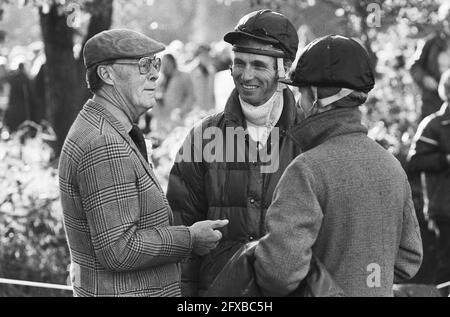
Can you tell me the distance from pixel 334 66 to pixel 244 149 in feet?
3.78

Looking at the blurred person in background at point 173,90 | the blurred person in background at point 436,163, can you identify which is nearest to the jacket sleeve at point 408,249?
the blurred person in background at point 436,163

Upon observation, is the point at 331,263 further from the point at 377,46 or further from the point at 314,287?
the point at 377,46

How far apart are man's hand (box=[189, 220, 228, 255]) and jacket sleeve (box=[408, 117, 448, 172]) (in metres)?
3.89

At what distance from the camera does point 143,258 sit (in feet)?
14.8

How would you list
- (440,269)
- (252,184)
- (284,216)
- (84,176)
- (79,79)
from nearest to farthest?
(284,216) < (84,176) < (252,184) < (440,269) < (79,79)

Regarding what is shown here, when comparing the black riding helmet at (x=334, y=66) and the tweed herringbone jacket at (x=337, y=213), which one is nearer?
the tweed herringbone jacket at (x=337, y=213)

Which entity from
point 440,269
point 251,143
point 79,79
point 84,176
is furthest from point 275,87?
point 79,79

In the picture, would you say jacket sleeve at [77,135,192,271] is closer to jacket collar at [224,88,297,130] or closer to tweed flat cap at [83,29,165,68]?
tweed flat cap at [83,29,165,68]

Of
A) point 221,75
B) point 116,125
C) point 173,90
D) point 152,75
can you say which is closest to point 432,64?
point 173,90

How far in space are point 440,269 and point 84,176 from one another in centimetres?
486

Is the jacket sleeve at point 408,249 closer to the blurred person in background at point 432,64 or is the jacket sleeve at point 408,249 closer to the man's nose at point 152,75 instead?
the man's nose at point 152,75

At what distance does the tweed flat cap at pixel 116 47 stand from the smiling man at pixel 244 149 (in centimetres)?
57

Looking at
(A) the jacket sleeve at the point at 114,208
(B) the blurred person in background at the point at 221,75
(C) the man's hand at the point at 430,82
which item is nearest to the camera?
(A) the jacket sleeve at the point at 114,208

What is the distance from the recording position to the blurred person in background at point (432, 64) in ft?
31.8
